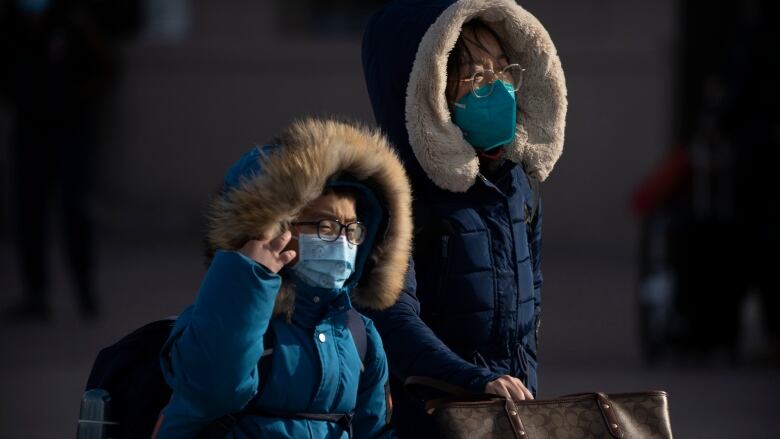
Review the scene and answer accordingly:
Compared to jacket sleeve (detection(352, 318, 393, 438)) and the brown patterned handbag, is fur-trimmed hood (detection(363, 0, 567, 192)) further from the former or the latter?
the brown patterned handbag

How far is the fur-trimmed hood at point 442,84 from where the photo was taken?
3.98 metres

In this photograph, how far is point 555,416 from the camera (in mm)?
3496

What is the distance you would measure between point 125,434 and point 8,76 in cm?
753

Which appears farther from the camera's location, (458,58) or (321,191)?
(458,58)

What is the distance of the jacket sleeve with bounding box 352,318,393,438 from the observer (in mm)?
3592

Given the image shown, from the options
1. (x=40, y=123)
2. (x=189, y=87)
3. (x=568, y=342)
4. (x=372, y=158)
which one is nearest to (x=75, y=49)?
(x=40, y=123)

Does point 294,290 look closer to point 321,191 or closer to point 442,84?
point 321,191

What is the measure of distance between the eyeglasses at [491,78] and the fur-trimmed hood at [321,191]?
1.41 ft

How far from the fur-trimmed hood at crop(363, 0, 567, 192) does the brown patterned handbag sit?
2.11 feet

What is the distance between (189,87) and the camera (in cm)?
1484

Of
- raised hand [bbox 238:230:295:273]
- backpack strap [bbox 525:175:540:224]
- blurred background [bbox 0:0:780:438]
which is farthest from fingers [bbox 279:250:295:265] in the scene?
blurred background [bbox 0:0:780:438]

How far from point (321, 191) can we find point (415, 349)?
0.47 metres

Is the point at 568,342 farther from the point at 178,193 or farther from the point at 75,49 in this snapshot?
the point at 178,193

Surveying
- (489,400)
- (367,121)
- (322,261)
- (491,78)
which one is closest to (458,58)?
(491,78)
